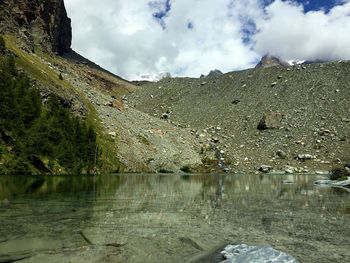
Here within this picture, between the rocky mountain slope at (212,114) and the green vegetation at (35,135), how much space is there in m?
4.80

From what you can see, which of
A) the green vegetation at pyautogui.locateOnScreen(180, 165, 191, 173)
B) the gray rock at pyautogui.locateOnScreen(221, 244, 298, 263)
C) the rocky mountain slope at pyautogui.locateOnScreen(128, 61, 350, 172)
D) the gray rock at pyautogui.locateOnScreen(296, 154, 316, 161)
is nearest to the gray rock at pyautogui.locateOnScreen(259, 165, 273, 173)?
the rocky mountain slope at pyautogui.locateOnScreen(128, 61, 350, 172)

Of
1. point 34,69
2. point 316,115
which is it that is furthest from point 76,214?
point 316,115

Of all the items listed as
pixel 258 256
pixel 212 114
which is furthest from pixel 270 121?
pixel 258 256

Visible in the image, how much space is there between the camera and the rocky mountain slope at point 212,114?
67.0 meters

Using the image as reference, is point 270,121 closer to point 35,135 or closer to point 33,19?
point 35,135

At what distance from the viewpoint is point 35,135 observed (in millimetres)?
46406

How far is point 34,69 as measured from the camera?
6675cm

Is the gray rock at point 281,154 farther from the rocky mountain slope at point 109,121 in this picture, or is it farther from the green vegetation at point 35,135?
the green vegetation at point 35,135

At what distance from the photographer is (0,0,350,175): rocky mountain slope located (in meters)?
67.0

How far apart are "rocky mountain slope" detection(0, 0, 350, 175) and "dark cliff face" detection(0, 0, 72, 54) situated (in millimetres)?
405

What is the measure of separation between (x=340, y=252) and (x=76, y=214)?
30.8 feet

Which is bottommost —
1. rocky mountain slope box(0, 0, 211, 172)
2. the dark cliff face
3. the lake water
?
the lake water

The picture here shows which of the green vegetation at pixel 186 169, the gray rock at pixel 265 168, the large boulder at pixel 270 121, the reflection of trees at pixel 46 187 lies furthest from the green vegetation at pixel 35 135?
the large boulder at pixel 270 121

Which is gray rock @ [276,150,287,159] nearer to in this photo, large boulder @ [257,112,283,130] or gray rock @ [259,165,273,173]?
gray rock @ [259,165,273,173]
